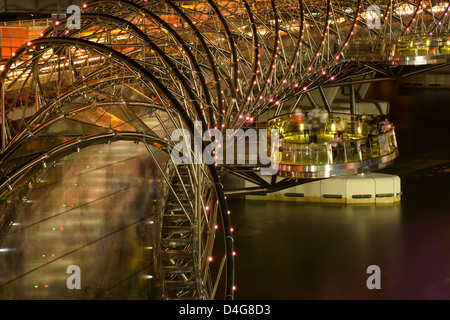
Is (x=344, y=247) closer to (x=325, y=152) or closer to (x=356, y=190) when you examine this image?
(x=325, y=152)

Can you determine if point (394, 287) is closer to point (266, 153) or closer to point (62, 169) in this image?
point (266, 153)

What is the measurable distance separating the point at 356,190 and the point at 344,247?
7811 millimetres

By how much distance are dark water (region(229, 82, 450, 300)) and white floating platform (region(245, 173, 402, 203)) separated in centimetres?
65

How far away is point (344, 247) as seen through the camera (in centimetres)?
3453

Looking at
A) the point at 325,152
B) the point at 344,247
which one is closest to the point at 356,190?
the point at 344,247

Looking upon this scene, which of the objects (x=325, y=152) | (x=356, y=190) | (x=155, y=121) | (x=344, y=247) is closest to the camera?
(x=325, y=152)

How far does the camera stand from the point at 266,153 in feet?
103

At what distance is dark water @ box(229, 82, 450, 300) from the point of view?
2958cm

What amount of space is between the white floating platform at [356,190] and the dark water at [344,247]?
653 millimetres

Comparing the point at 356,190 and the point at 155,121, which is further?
the point at 356,190

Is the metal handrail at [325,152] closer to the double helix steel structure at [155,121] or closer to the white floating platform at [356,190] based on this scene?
the double helix steel structure at [155,121]

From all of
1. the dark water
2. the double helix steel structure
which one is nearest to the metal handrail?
the double helix steel structure

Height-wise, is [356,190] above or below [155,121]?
below
